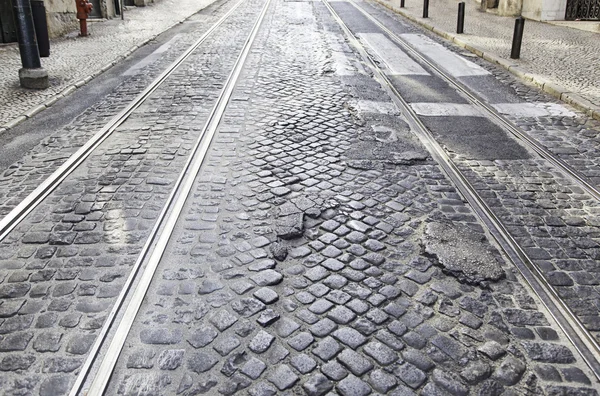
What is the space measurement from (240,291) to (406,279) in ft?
3.68

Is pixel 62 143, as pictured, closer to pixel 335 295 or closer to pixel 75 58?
pixel 335 295

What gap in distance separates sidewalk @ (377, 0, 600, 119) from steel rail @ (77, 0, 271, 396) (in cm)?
526

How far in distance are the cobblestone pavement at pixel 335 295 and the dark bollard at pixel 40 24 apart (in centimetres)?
499

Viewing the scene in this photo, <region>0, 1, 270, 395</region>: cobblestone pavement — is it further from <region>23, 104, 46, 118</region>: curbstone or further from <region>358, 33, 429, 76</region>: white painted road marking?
<region>358, 33, 429, 76</region>: white painted road marking

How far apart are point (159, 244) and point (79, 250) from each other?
581mm

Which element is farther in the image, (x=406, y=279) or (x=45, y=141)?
(x=45, y=141)

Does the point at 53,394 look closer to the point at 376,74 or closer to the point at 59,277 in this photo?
the point at 59,277

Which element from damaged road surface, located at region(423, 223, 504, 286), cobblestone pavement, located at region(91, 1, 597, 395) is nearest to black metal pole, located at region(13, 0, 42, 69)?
cobblestone pavement, located at region(91, 1, 597, 395)

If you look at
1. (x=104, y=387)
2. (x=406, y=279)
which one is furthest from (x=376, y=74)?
(x=104, y=387)

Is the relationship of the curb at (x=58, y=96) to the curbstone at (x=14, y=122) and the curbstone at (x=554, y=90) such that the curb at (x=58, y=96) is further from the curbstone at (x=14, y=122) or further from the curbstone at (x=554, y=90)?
the curbstone at (x=554, y=90)

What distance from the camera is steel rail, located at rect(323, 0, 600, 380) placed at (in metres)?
3.06

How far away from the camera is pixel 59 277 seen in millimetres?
Answer: 3635

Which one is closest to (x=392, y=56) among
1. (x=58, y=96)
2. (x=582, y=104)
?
(x=582, y=104)

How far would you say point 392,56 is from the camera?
460 inches
